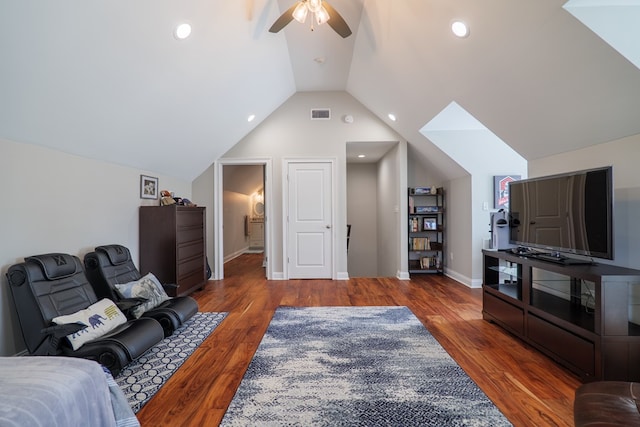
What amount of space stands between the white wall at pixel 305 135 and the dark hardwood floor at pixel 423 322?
0.97 meters

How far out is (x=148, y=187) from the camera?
374 centimetres

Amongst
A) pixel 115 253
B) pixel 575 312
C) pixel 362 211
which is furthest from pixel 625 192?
pixel 362 211

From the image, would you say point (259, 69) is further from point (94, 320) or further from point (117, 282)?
point (94, 320)

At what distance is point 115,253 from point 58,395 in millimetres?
2180

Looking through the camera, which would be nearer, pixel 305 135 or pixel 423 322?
pixel 423 322

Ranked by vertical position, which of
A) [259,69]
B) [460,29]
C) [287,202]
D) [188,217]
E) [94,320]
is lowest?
[94,320]

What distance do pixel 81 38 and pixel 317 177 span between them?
3306 mm

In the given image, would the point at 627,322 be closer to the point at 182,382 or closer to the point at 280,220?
the point at 182,382

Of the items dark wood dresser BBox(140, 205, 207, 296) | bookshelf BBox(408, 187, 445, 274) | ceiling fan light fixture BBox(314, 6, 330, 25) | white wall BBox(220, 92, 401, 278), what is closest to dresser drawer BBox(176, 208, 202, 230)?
dark wood dresser BBox(140, 205, 207, 296)

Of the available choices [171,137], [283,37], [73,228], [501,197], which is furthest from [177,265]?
[501,197]

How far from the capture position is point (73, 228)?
104 inches

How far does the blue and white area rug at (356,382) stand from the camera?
1530 mm

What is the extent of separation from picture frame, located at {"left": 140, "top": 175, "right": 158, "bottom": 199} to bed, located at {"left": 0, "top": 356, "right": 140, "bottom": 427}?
2.83 m

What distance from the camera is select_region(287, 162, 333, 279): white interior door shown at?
4.73 m
